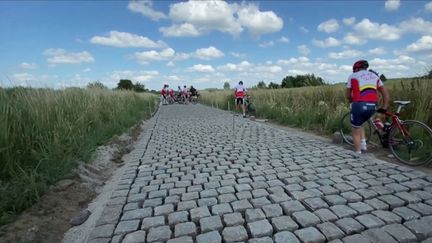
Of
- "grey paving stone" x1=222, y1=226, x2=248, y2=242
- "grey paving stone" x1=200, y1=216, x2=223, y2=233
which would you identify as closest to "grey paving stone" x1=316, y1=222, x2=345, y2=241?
"grey paving stone" x1=222, y1=226, x2=248, y2=242

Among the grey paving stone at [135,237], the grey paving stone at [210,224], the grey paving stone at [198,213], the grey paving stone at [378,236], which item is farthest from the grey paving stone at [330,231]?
the grey paving stone at [135,237]

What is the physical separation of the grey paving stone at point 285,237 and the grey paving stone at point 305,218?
0.25 m

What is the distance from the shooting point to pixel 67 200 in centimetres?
427

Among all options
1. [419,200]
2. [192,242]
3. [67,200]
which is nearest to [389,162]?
[419,200]

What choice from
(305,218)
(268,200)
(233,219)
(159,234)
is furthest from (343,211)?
(159,234)

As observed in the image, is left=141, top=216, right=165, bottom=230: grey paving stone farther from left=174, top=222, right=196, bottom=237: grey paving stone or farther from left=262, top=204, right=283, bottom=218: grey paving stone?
left=262, top=204, right=283, bottom=218: grey paving stone

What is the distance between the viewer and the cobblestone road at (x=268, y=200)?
123 inches

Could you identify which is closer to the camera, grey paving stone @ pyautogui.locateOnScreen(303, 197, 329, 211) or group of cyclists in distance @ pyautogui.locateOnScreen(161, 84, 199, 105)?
grey paving stone @ pyautogui.locateOnScreen(303, 197, 329, 211)

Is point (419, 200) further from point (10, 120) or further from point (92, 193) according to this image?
point (10, 120)

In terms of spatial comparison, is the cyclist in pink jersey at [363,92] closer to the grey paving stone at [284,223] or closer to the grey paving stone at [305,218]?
the grey paving stone at [305,218]

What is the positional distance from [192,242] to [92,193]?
2.45m

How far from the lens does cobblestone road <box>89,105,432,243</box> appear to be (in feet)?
10.2

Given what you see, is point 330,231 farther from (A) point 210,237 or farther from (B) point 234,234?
(A) point 210,237

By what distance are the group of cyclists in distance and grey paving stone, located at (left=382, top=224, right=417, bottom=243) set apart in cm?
3154
